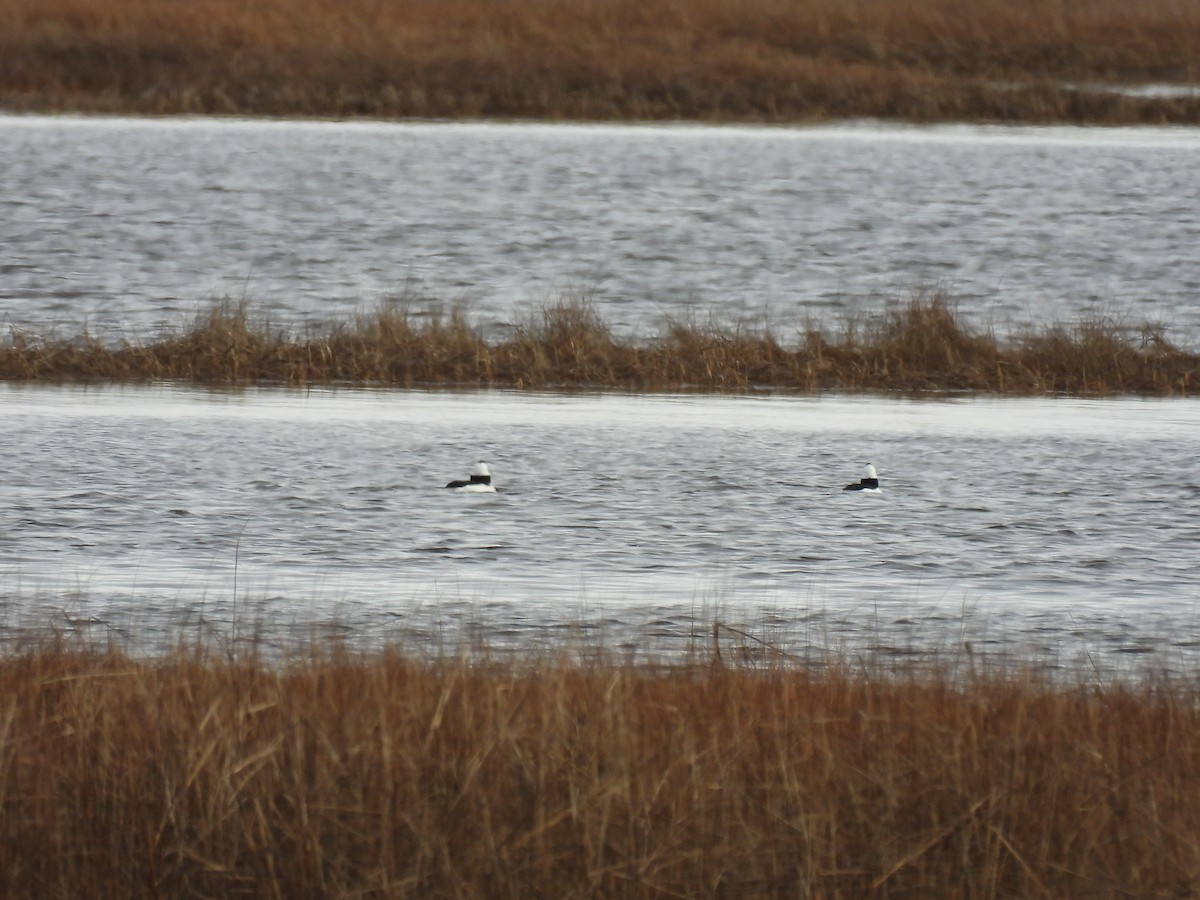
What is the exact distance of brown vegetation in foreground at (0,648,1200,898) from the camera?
5.50 m

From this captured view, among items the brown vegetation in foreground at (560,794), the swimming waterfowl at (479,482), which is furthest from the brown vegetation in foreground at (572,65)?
the brown vegetation in foreground at (560,794)

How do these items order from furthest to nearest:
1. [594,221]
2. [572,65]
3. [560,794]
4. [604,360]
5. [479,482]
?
[572,65] < [594,221] < [604,360] < [479,482] < [560,794]

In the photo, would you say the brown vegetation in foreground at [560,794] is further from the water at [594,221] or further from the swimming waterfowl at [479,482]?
the water at [594,221]

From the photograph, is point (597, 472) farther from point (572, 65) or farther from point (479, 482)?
point (572, 65)

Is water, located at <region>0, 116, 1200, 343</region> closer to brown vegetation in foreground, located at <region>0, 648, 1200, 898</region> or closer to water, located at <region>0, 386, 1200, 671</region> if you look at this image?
water, located at <region>0, 386, 1200, 671</region>

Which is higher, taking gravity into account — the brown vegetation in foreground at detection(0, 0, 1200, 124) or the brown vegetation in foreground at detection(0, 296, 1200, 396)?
the brown vegetation in foreground at detection(0, 0, 1200, 124)

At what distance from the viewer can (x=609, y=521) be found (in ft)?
39.1

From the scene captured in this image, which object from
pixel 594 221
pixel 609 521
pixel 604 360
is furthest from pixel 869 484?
pixel 594 221

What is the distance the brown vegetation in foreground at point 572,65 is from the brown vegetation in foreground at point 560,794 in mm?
35541

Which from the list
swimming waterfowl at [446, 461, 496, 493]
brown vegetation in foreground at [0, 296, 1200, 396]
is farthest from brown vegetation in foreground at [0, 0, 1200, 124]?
swimming waterfowl at [446, 461, 496, 493]

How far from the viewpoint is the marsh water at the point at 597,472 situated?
361 inches

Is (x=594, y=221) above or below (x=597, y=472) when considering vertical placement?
above

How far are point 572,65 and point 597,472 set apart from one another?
29.6m

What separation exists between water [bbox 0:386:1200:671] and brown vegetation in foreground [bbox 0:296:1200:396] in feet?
2.54
